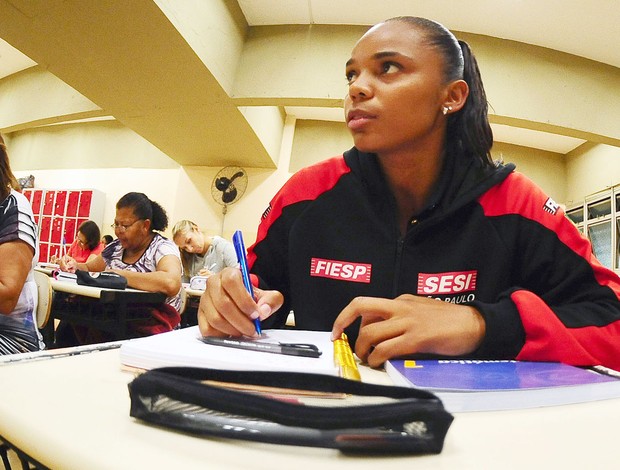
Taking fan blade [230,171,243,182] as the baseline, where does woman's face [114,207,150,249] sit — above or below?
below

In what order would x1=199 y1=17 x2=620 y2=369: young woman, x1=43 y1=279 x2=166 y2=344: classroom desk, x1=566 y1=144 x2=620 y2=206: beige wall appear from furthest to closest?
x1=566 y1=144 x2=620 y2=206: beige wall < x1=43 y1=279 x2=166 y2=344: classroom desk < x1=199 y1=17 x2=620 y2=369: young woman

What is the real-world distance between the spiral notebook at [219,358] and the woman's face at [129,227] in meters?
2.18

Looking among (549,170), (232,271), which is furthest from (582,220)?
(232,271)

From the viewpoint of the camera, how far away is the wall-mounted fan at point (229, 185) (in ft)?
19.5

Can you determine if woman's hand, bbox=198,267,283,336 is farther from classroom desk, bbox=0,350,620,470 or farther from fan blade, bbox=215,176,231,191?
fan blade, bbox=215,176,231,191

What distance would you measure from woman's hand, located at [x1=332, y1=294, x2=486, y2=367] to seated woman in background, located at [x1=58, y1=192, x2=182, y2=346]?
180 centimetres

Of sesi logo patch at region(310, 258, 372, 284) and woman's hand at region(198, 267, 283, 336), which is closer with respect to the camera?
woman's hand at region(198, 267, 283, 336)

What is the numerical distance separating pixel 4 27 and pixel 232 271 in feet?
11.9

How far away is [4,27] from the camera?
118 inches

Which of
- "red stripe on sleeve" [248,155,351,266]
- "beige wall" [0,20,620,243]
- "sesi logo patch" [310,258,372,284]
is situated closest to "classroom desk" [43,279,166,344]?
"red stripe on sleeve" [248,155,351,266]

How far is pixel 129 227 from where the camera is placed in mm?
2465

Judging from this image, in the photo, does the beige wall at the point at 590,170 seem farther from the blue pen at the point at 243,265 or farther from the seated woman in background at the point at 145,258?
the blue pen at the point at 243,265

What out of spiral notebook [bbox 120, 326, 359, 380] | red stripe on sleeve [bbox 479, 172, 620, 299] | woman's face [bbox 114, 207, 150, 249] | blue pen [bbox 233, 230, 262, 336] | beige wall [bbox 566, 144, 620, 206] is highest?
beige wall [bbox 566, 144, 620, 206]

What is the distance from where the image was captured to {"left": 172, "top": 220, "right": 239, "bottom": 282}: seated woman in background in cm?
376
